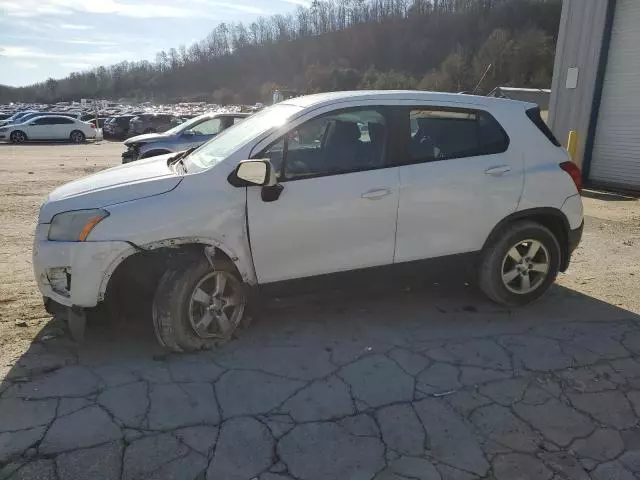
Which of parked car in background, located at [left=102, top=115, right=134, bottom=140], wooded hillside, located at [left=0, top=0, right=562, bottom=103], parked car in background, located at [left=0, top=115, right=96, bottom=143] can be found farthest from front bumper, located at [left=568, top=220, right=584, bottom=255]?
wooded hillside, located at [left=0, top=0, right=562, bottom=103]

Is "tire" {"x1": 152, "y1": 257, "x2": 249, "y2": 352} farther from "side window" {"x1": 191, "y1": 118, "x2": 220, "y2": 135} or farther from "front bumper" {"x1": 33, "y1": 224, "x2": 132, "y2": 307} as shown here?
"side window" {"x1": 191, "y1": 118, "x2": 220, "y2": 135}

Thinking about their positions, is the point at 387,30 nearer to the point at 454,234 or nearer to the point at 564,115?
the point at 564,115

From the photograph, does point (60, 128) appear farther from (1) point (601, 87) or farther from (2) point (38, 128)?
(1) point (601, 87)

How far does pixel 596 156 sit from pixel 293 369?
34.5ft

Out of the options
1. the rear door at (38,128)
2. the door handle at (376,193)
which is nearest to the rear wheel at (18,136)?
the rear door at (38,128)

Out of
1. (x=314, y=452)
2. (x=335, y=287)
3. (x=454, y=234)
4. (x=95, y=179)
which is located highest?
(x=95, y=179)

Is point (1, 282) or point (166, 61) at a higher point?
point (166, 61)

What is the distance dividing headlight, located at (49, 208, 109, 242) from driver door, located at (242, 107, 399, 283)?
98 cm

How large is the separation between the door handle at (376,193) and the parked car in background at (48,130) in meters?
27.2

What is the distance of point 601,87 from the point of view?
36.1 ft

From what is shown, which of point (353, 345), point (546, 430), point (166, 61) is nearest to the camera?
point (546, 430)

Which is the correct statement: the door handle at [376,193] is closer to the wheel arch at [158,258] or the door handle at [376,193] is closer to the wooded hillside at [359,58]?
the wheel arch at [158,258]

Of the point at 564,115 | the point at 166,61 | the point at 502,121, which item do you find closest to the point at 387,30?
the point at 166,61

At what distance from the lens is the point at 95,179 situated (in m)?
3.79
